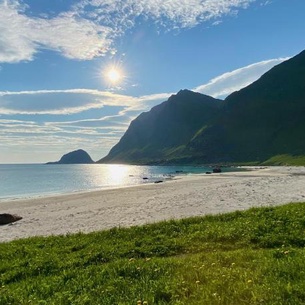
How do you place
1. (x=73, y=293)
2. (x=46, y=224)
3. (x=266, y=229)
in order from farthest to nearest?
(x=46, y=224)
(x=266, y=229)
(x=73, y=293)

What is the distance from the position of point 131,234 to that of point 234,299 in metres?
9.79

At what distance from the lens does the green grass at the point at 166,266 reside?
332 inches

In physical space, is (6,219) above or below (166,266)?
below

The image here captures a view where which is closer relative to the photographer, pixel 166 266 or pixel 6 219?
pixel 166 266

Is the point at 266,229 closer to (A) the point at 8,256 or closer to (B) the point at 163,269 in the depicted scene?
(B) the point at 163,269

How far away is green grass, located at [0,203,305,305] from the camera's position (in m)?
8.45

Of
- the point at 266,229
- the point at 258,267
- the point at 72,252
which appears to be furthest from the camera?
the point at 266,229

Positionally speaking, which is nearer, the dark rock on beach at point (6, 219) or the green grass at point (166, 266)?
the green grass at point (166, 266)

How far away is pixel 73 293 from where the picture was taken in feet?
30.3

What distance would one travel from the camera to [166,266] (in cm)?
1077

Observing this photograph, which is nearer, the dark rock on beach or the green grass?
the green grass

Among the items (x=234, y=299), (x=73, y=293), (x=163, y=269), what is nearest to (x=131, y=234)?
(x=163, y=269)

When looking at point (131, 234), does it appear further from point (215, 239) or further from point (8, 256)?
point (8, 256)

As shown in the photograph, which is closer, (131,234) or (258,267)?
(258,267)
